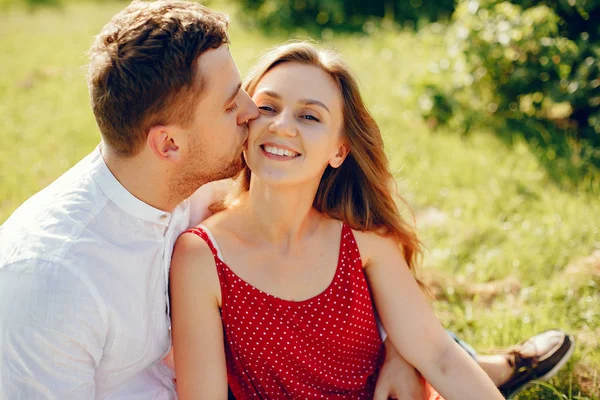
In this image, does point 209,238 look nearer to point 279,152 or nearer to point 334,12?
point 279,152

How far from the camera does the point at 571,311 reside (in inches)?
136

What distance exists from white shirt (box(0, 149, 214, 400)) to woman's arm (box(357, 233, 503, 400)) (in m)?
0.91

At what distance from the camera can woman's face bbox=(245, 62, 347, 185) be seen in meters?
2.46

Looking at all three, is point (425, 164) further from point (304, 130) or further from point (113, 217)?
point (113, 217)

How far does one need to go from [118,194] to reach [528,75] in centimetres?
395

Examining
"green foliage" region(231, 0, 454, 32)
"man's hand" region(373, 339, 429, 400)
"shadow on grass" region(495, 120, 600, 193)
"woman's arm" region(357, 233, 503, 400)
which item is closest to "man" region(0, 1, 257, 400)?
"woman's arm" region(357, 233, 503, 400)

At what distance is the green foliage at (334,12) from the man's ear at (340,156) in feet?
20.2

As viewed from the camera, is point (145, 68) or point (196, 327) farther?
point (196, 327)

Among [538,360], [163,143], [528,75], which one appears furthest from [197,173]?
[528,75]

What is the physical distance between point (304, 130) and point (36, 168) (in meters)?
3.11

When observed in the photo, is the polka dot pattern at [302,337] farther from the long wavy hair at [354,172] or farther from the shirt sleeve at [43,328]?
the shirt sleeve at [43,328]

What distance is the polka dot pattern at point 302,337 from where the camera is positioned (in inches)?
98.9

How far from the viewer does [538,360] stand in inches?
Answer: 120

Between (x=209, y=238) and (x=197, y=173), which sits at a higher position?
(x=197, y=173)
